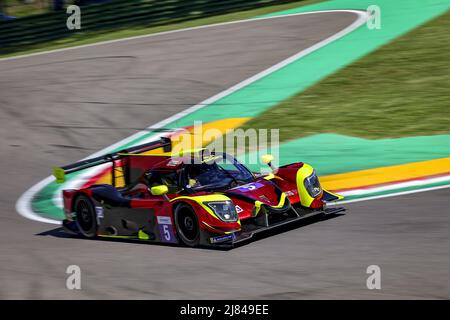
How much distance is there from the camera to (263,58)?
19.8 m

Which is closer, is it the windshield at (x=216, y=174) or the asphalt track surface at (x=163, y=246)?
the asphalt track surface at (x=163, y=246)

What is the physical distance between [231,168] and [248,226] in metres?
1.25

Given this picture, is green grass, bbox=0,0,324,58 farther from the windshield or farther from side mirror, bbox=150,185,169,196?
side mirror, bbox=150,185,169,196

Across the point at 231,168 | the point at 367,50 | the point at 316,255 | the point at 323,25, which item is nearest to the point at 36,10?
the point at 323,25

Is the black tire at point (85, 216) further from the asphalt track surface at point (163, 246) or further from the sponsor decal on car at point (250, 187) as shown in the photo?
the sponsor decal on car at point (250, 187)

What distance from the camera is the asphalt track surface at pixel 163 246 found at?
24.4ft

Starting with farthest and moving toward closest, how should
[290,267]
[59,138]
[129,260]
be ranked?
1. [59,138]
2. [129,260]
3. [290,267]

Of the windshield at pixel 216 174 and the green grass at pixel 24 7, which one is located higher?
the green grass at pixel 24 7

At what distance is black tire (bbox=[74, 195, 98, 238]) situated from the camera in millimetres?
10375

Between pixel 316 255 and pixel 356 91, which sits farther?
pixel 356 91

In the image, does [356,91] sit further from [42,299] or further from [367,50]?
[42,299]

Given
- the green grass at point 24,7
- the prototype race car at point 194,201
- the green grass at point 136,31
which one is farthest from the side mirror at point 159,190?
the green grass at point 24,7

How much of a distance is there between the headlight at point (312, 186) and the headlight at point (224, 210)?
1260 mm

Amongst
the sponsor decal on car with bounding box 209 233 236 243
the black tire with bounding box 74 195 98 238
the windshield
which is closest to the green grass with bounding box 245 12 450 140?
the windshield
